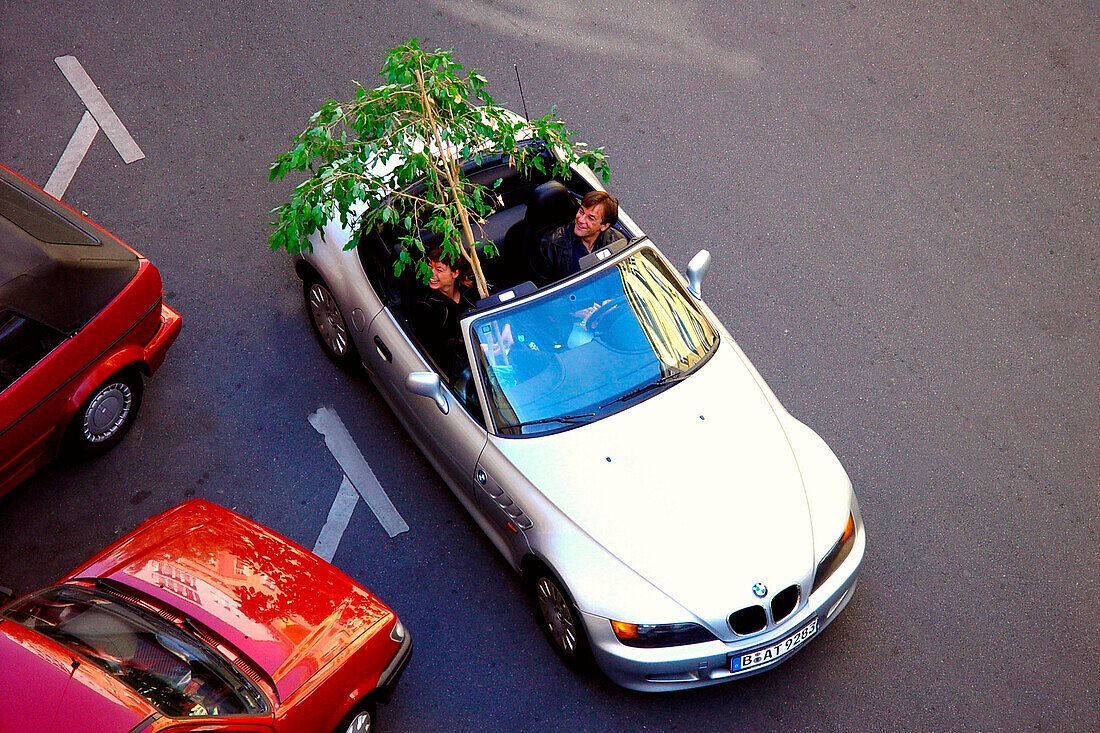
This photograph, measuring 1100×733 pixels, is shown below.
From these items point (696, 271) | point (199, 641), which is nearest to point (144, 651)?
point (199, 641)

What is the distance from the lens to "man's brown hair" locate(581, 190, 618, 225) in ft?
16.7

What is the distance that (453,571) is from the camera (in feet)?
17.0

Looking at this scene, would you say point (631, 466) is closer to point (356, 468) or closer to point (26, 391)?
point (356, 468)

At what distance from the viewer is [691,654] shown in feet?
13.6

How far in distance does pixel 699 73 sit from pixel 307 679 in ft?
19.6

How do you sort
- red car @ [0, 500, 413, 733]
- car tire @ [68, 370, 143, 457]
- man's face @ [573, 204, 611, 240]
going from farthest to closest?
car tire @ [68, 370, 143, 457] → man's face @ [573, 204, 611, 240] → red car @ [0, 500, 413, 733]

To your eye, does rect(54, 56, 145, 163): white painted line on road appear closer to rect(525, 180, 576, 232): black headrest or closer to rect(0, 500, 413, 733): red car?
rect(525, 180, 576, 232): black headrest

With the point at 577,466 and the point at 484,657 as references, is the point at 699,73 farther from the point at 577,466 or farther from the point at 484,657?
the point at 484,657

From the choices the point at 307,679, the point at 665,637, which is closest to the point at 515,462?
the point at 665,637

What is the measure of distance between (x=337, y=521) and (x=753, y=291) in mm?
3362

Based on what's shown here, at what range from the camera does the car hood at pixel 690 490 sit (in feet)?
13.8

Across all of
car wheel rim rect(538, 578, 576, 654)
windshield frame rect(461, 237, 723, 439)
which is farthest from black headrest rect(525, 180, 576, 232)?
car wheel rim rect(538, 578, 576, 654)

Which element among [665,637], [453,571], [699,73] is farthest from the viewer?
[699,73]

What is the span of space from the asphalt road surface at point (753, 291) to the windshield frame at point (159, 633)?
3.76 ft
